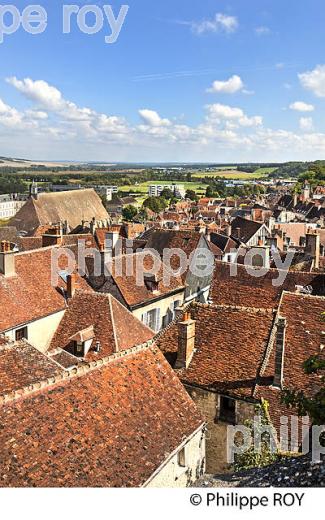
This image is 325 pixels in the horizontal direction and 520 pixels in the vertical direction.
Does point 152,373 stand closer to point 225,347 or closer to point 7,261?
point 225,347

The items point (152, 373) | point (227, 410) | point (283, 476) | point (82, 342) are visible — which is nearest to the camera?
point (283, 476)

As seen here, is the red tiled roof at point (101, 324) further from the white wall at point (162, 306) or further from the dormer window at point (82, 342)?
the white wall at point (162, 306)

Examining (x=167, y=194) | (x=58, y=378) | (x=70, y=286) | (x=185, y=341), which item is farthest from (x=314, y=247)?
(x=167, y=194)

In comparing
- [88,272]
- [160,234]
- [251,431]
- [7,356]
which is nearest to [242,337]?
[251,431]

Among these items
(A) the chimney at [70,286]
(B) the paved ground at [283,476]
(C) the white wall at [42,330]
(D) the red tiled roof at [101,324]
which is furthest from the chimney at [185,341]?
(A) the chimney at [70,286]

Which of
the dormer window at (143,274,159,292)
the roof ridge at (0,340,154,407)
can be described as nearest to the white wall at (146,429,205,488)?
the roof ridge at (0,340,154,407)

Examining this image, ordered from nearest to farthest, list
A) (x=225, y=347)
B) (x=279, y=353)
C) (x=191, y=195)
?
1. (x=279, y=353)
2. (x=225, y=347)
3. (x=191, y=195)

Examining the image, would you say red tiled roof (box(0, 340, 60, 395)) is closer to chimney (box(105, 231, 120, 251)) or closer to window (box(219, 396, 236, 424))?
window (box(219, 396, 236, 424))
